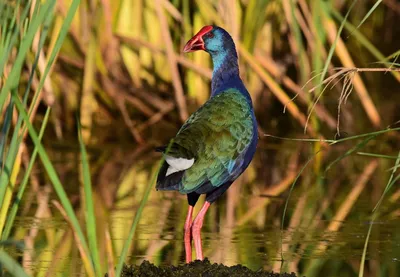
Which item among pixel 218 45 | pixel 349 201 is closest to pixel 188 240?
pixel 218 45

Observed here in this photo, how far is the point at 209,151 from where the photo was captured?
4492 millimetres

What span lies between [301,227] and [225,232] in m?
0.41

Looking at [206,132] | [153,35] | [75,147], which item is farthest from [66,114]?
[206,132]

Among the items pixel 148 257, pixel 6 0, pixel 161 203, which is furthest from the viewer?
pixel 161 203

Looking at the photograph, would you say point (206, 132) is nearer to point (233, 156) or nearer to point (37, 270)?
point (233, 156)

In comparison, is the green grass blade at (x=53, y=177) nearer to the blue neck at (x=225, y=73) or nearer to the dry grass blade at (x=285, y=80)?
the blue neck at (x=225, y=73)

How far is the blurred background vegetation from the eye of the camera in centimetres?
499

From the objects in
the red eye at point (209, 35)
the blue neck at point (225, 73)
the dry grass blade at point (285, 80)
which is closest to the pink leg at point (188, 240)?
the blue neck at point (225, 73)

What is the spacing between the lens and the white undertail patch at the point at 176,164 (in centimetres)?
424

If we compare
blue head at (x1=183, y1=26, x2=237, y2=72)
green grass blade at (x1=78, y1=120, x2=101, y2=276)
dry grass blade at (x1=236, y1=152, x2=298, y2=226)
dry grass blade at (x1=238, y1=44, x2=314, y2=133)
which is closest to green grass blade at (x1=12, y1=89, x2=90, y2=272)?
green grass blade at (x1=78, y1=120, x2=101, y2=276)

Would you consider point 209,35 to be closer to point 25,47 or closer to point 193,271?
point 193,271

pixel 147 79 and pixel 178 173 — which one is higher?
pixel 147 79

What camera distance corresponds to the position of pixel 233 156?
459 centimetres

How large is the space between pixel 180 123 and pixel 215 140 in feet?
11.6
